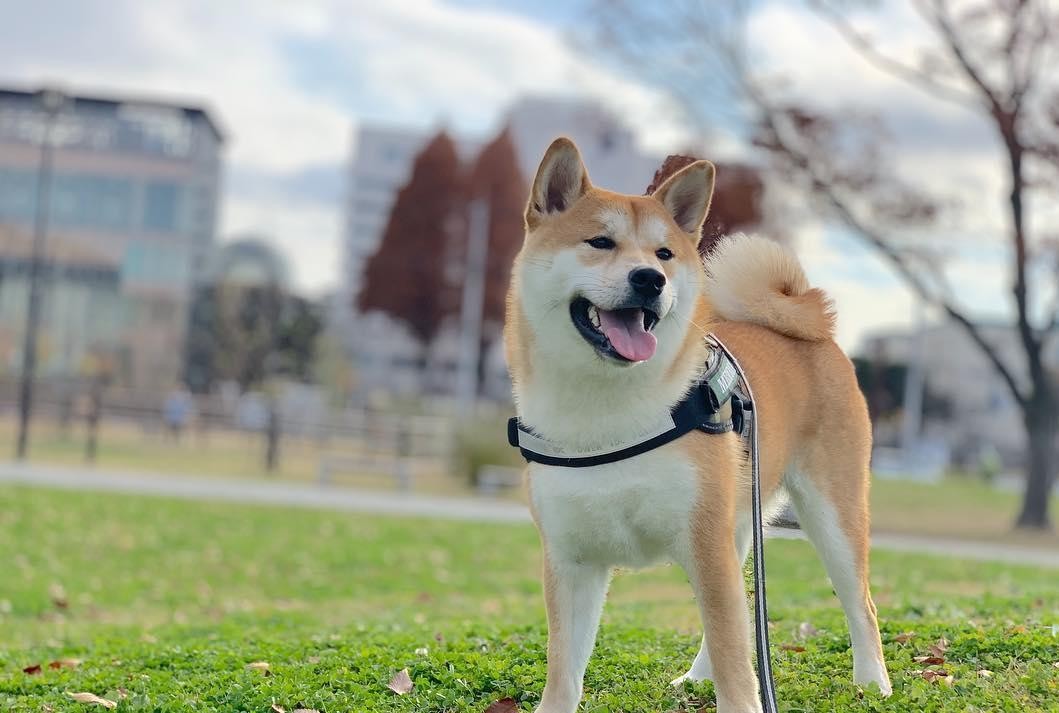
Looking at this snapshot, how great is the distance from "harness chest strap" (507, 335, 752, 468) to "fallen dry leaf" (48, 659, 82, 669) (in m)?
3.14

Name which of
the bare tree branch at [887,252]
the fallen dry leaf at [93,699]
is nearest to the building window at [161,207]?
the bare tree branch at [887,252]

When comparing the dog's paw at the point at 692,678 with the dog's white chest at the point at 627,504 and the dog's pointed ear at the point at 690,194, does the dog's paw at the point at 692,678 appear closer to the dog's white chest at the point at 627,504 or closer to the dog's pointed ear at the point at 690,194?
the dog's white chest at the point at 627,504

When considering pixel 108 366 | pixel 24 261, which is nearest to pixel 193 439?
pixel 108 366

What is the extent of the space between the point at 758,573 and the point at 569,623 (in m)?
0.69

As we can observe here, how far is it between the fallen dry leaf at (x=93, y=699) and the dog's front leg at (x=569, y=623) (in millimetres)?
1935

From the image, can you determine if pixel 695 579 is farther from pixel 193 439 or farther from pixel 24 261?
pixel 24 261

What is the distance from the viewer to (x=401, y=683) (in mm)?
4867

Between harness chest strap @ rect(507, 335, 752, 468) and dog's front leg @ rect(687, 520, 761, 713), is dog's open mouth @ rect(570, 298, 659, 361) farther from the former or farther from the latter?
dog's front leg @ rect(687, 520, 761, 713)

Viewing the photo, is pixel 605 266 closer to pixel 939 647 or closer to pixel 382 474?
pixel 939 647

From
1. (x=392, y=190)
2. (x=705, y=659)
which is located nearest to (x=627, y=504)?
(x=705, y=659)

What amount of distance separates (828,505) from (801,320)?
30.9 inches

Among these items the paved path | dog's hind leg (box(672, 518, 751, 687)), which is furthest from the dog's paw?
the paved path

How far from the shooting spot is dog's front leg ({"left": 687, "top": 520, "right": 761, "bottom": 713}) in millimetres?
3801

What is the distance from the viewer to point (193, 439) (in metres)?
33.5
